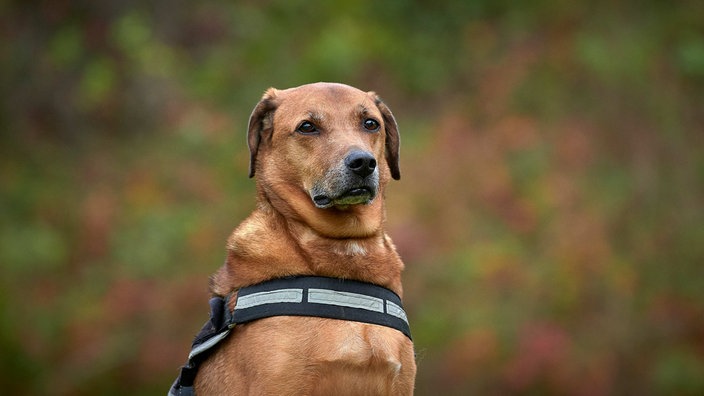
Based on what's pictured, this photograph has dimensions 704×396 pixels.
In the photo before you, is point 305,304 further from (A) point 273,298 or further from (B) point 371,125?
(B) point 371,125

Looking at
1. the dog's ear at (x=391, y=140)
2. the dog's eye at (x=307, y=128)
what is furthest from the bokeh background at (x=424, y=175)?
the dog's eye at (x=307, y=128)

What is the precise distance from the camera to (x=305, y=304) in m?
3.80

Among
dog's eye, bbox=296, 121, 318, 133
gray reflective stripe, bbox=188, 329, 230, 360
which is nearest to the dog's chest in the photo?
gray reflective stripe, bbox=188, 329, 230, 360

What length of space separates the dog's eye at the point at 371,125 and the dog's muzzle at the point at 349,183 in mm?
288

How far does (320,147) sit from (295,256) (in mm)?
552

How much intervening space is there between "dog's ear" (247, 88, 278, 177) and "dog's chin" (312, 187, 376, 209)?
43 centimetres

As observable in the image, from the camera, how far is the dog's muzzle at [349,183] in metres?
4.12

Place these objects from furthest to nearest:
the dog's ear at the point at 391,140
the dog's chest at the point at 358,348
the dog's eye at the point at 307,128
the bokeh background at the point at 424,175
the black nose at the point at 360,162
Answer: the bokeh background at the point at 424,175
the dog's ear at the point at 391,140
the dog's eye at the point at 307,128
the black nose at the point at 360,162
the dog's chest at the point at 358,348

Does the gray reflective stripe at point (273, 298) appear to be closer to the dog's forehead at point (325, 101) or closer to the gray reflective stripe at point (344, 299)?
the gray reflective stripe at point (344, 299)

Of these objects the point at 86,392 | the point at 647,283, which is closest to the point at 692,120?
the point at 647,283

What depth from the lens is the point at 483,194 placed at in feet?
39.9

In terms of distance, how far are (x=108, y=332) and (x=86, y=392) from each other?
732 millimetres

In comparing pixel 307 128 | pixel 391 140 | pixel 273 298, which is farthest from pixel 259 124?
pixel 273 298

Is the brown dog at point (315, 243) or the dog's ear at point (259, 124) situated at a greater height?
the dog's ear at point (259, 124)
